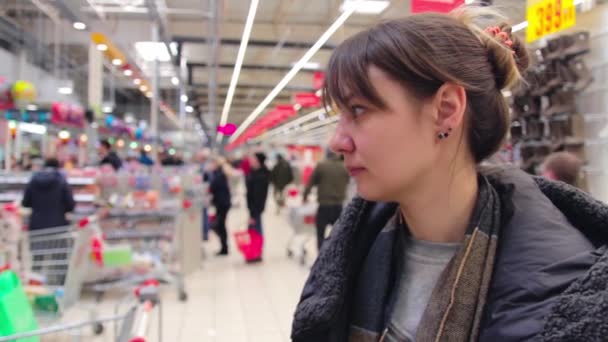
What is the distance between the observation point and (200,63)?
51.1 feet

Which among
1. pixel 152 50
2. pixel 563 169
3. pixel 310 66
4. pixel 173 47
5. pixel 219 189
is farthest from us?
pixel 310 66

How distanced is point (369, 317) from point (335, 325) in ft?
0.22

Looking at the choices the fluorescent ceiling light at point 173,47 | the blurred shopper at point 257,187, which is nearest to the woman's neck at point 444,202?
the blurred shopper at point 257,187

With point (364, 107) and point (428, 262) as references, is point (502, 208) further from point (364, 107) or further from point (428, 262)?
point (364, 107)

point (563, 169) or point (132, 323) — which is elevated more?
point (563, 169)

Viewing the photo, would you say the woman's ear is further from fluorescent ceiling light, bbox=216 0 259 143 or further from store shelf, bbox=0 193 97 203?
store shelf, bbox=0 193 97 203

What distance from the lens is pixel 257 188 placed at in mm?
9125

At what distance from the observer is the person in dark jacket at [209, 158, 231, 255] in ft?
29.2

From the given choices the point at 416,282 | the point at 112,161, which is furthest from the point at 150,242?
the point at 416,282

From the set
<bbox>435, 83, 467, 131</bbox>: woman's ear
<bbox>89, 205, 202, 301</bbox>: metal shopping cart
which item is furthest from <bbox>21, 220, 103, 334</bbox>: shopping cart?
<bbox>435, 83, 467, 131</bbox>: woman's ear

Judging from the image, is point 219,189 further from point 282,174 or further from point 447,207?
point 447,207

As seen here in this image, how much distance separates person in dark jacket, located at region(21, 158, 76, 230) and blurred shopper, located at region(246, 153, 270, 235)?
3233mm

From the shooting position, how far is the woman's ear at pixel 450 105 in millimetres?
969

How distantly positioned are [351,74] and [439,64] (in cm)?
14
